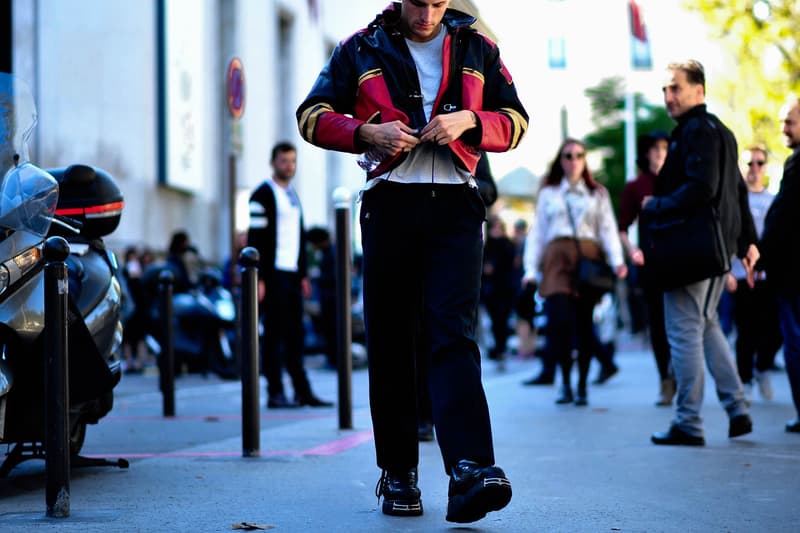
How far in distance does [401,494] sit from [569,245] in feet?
20.6

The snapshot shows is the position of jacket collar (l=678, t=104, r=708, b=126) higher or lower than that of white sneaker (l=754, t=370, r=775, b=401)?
higher

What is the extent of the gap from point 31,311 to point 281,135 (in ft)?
108

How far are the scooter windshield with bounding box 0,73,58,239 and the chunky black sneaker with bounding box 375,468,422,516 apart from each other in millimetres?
1700

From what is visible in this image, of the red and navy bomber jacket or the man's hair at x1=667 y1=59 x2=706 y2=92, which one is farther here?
the man's hair at x1=667 y1=59 x2=706 y2=92

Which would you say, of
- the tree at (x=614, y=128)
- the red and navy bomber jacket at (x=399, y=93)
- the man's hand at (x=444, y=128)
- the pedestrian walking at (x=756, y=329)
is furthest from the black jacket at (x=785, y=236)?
the tree at (x=614, y=128)

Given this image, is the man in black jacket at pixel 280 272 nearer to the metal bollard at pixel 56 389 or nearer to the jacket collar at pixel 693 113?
the jacket collar at pixel 693 113

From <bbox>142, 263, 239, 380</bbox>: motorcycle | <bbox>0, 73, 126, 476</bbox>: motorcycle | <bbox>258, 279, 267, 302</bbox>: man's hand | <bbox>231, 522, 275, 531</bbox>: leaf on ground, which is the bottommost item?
<bbox>142, 263, 239, 380</bbox>: motorcycle

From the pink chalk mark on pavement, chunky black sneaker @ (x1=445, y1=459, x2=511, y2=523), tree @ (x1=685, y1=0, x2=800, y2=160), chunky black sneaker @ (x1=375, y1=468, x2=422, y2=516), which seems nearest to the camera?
chunky black sneaker @ (x1=445, y1=459, x2=511, y2=523)

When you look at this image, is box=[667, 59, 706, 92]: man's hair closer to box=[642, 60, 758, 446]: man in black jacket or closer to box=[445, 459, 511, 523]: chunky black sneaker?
box=[642, 60, 758, 446]: man in black jacket

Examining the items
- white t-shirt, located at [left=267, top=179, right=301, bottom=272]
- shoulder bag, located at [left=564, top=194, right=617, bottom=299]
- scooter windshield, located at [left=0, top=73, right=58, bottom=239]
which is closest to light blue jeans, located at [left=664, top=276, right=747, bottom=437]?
shoulder bag, located at [left=564, top=194, right=617, bottom=299]

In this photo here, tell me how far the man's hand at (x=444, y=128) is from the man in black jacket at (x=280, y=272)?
598 cm

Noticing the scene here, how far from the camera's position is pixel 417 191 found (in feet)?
16.9

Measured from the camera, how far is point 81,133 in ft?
84.2

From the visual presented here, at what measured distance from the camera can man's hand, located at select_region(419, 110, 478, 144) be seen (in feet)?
16.3
